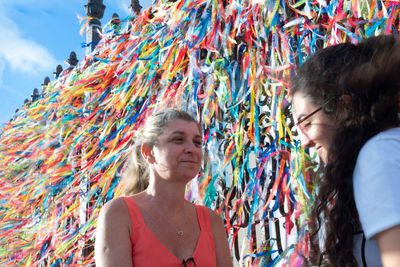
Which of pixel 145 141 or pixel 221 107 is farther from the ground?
pixel 221 107

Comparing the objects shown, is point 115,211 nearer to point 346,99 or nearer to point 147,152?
→ point 147,152

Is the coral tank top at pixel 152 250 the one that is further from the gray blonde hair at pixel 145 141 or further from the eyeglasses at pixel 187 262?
the gray blonde hair at pixel 145 141

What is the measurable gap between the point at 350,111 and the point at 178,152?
2.95ft

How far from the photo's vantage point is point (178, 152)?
1.64 m

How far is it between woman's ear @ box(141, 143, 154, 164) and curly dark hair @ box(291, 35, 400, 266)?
948mm

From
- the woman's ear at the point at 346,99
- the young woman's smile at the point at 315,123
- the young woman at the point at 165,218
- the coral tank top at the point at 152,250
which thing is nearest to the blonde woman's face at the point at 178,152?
the young woman at the point at 165,218

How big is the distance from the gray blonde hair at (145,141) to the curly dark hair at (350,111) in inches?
35.8

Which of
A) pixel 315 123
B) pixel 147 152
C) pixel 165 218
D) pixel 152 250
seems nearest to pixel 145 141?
pixel 147 152

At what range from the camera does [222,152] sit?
201 cm

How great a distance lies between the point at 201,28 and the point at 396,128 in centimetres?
155

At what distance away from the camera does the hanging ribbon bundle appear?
1637 millimetres

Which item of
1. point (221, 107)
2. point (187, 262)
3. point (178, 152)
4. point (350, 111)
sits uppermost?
point (221, 107)

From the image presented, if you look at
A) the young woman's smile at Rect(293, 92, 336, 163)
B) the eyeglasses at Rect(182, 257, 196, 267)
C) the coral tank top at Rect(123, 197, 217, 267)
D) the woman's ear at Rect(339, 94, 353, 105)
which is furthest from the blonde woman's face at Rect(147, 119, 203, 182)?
the woman's ear at Rect(339, 94, 353, 105)

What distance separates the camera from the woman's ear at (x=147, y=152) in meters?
1.73
